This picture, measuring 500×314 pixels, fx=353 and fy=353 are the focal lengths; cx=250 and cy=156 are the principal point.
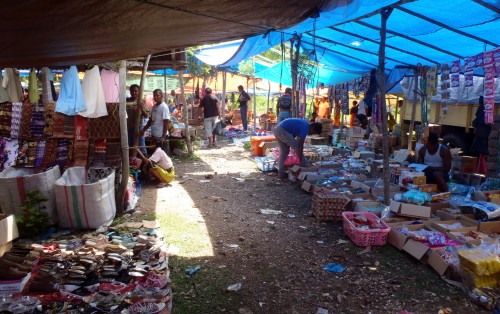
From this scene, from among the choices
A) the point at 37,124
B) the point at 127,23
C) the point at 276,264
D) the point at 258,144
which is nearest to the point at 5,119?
the point at 37,124

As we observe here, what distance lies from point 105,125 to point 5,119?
176 cm

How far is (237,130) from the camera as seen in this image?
55.6ft

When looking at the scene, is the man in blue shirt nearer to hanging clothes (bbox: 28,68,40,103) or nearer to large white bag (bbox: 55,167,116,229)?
large white bag (bbox: 55,167,116,229)

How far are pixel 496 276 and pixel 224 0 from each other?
3.50 metres

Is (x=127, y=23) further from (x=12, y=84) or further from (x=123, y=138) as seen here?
(x=12, y=84)

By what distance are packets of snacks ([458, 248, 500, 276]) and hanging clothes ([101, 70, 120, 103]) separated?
20.9ft

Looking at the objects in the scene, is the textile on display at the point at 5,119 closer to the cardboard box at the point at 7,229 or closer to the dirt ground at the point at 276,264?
the dirt ground at the point at 276,264

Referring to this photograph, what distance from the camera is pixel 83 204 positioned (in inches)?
187

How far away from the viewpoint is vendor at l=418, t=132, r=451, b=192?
245 inches

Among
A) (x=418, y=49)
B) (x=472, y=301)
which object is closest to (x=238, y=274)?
(x=472, y=301)

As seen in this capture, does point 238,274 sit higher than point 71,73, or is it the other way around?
point 71,73

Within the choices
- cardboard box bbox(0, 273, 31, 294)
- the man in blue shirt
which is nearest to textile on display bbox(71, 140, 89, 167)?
cardboard box bbox(0, 273, 31, 294)

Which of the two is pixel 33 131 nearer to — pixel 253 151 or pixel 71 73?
pixel 71 73

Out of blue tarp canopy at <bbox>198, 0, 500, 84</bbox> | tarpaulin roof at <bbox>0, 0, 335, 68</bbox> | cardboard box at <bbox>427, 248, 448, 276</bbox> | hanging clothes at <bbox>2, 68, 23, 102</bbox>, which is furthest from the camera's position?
hanging clothes at <bbox>2, 68, 23, 102</bbox>
